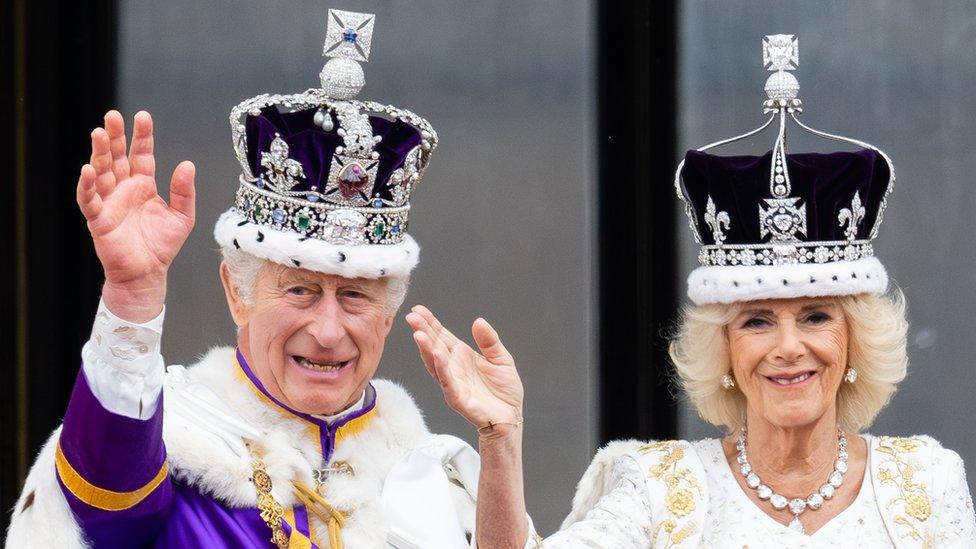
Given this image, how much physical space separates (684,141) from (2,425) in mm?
2357

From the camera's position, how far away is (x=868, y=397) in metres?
4.09

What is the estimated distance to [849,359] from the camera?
4027 mm

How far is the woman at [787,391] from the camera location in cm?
392

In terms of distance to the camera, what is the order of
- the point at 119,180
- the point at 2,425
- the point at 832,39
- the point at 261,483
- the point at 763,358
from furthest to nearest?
the point at 832,39 < the point at 2,425 < the point at 763,358 < the point at 261,483 < the point at 119,180

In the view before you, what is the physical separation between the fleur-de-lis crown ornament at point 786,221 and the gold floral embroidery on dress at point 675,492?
0.38m

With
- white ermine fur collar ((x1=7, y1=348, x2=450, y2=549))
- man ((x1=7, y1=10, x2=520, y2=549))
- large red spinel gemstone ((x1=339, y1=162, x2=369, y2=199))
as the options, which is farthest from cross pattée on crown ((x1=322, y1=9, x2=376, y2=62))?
white ermine fur collar ((x1=7, y1=348, x2=450, y2=549))

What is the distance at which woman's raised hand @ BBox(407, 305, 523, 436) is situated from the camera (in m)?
3.33

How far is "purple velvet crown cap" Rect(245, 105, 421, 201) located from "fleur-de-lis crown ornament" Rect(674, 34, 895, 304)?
0.76 m

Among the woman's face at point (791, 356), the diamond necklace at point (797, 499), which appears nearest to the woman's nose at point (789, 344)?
the woman's face at point (791, 356)

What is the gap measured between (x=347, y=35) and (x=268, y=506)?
1112mm

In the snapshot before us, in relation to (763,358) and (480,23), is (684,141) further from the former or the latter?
(763,358)

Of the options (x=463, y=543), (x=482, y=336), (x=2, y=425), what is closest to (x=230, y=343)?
(x=2, y=425)

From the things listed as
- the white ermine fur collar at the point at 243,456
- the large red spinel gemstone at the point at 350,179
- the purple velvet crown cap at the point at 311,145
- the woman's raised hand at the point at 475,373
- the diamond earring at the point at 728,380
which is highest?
the purple velvet crown cap at the point at 311,145

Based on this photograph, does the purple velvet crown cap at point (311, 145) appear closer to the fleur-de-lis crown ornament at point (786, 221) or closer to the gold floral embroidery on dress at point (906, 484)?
the fleur-de-lis crown ornament at point (786, 221)
